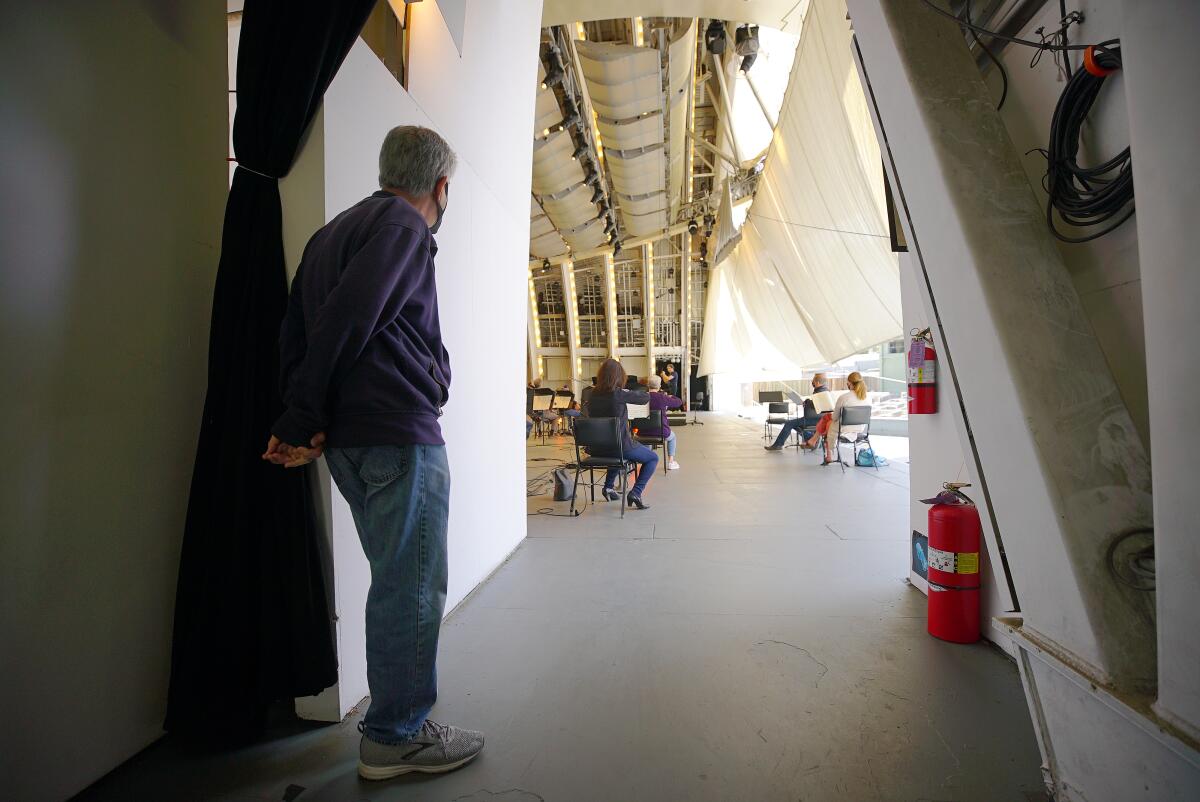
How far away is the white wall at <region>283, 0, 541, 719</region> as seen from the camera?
1.52 m

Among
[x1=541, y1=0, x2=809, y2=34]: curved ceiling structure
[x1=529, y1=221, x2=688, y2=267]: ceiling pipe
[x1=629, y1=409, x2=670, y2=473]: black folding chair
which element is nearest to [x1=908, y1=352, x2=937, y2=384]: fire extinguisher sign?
[x1=629, y1=409, x2=670, y2=473]: black folding chair

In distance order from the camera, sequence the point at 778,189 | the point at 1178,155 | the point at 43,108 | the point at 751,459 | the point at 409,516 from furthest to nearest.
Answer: the point at 778,189
the point at 751,459
the point at 409,516
the point at 43,108
the point at 1178,155

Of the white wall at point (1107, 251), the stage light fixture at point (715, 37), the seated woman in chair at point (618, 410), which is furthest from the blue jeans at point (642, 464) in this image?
the stage light fixture at point (715, 37)

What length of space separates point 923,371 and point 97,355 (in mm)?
2861

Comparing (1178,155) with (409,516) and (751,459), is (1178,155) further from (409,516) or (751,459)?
(751,459)

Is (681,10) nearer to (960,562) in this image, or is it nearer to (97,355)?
(960,562)

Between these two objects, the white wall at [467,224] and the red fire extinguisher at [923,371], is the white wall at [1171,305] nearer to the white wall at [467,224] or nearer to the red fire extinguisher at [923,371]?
the red fire extinguisher at [923,371]

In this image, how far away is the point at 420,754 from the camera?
126 centimetres

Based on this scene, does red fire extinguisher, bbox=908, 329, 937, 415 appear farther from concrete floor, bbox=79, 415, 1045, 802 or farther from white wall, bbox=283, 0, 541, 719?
white wall, bbox=283, 0, 541, 719

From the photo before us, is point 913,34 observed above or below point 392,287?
above

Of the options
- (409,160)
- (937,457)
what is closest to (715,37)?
(937,457)

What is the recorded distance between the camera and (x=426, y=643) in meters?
1.26

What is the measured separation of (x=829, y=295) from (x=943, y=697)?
716 cm

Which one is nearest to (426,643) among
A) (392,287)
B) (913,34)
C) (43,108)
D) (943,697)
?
(392,287)
